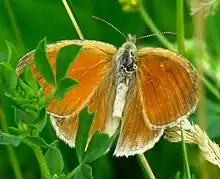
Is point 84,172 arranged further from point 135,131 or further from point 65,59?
point 135,131

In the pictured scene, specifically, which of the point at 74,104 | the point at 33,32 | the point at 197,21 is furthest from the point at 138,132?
the point at 33,32

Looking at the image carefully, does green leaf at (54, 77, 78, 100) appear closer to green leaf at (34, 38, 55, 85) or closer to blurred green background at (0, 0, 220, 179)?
green leaf at (34, 38, 55, 85)

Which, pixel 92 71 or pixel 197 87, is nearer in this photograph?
pixel 197 87

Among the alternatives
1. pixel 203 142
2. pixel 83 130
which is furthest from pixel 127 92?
pixel 83 130

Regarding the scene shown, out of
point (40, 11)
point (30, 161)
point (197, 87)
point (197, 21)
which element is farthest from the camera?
point (40, 11)

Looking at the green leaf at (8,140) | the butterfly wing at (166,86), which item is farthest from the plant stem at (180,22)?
the green leaf at (8,140)

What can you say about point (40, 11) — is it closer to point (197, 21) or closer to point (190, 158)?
point (190, 158)

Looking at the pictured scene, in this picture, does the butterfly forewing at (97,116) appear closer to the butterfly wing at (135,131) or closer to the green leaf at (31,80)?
the butterfly wing at (135,131)
